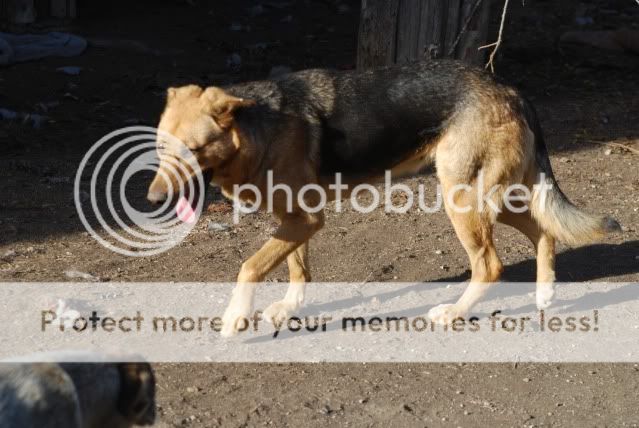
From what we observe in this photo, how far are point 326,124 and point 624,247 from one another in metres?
2.56

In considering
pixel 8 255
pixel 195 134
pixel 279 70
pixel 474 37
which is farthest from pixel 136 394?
pixel 279 70

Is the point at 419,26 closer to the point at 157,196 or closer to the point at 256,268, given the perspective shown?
the point at 256,268

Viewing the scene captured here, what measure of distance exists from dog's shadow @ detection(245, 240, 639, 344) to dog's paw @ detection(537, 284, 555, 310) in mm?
69

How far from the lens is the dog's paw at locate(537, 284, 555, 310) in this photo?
6.05 meters

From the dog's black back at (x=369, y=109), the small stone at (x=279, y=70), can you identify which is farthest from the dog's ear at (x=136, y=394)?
the small stone at (x=279, y=70)

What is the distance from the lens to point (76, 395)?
2.95 m

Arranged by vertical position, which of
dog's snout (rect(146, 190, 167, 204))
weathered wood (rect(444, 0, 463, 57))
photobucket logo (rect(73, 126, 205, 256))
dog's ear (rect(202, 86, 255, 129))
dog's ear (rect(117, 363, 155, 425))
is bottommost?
photobucket logo (rect(73, 126, 205, 256))

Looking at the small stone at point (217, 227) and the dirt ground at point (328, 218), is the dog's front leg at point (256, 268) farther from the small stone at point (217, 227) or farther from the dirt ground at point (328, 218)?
the small stone at point (217, 227)

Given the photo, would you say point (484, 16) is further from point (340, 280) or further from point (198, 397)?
point (198, 397)

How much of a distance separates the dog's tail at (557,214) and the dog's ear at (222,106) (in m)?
1.79

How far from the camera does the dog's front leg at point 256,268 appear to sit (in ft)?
18.2

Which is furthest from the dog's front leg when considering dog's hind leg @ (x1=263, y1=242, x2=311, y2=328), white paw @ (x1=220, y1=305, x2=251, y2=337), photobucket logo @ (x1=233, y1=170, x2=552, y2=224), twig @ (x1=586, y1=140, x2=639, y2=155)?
twig @ (x1=586, y1=140, x2=639, y2=155)

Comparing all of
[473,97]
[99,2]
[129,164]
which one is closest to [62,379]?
[473,97]

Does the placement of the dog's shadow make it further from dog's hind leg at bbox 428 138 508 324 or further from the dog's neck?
the dog's neck
